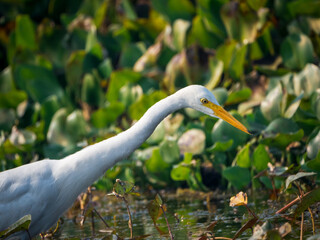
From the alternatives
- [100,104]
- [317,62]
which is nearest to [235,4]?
[317,62]

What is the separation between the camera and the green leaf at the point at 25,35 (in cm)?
884

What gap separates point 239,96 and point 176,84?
1159 mm

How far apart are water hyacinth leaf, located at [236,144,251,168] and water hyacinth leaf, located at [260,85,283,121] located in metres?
0.63

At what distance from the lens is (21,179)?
3686mm

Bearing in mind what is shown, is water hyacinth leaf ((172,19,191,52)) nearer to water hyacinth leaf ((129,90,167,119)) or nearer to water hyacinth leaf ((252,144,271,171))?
water hyacinth leaf ((129,90,167,119))

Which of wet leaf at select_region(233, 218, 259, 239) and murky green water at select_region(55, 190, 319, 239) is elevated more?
wet leaf at select_region(233, 218, 259, 239)

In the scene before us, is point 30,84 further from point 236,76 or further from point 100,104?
point 236,76

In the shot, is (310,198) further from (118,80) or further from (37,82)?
(37,82)

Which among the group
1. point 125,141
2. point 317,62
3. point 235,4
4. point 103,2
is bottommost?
point 317,62

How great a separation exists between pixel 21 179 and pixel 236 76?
3.85 meters

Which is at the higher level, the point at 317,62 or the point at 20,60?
the point at 20,60

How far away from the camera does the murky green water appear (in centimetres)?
405

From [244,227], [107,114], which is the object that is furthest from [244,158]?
[107,114]

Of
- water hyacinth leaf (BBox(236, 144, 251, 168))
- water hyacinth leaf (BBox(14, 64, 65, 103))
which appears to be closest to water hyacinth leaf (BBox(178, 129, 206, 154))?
water hyacinth leaf (BBox(236, 144, 251, 168))
